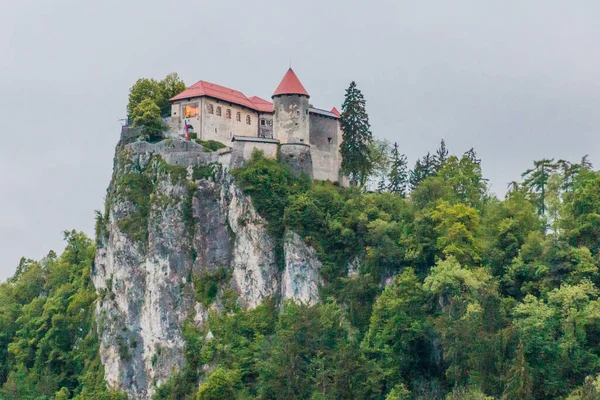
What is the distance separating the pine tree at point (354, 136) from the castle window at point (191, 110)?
10.9 meters

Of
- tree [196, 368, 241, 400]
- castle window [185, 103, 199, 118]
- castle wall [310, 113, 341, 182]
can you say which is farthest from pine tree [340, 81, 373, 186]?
tree [196, 368, 241, 400]

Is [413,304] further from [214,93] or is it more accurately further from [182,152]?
[214,93]

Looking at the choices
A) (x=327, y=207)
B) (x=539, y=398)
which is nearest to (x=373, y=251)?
(x=327, y=207)

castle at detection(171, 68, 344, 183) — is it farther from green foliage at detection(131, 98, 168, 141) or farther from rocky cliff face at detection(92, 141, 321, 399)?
rocky cliff face at detection(92, 141, 321, 399)

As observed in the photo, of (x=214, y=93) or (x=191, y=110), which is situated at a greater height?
(x=214, y=93)

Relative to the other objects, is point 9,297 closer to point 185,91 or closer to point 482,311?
point 185,91

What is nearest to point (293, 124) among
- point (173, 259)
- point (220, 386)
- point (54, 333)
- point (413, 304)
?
point (173, 259)

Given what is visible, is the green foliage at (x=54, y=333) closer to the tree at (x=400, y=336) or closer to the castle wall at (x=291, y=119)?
the castle wall at (x=291, y=119)

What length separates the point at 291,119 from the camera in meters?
81.6

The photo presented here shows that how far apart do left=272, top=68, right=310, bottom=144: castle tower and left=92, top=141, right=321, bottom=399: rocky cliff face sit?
507 centimetres

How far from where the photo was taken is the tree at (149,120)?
84.4m

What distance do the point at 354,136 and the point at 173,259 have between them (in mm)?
16214

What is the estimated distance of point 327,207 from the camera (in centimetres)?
7656

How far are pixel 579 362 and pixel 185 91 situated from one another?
3784 centimetres
